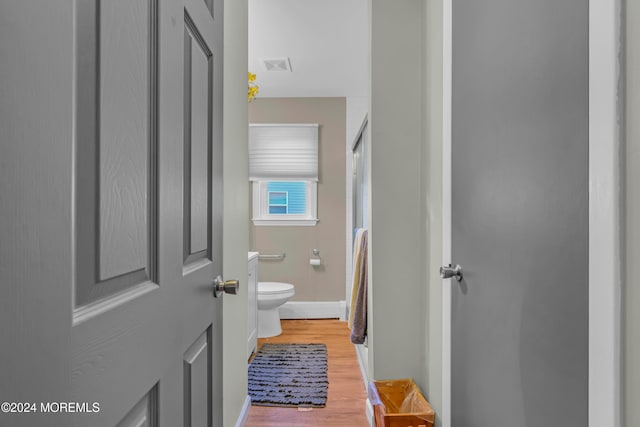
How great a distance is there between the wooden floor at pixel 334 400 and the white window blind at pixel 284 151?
173 cm

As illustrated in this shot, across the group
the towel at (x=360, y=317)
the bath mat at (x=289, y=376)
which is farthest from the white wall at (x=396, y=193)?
the bath mat at (x=289, y=376)

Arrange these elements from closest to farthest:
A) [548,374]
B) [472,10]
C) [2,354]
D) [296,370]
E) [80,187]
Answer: [2,354]
[80,187]
[548,374]
[472,10]
[296,370]

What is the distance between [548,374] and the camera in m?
0.81

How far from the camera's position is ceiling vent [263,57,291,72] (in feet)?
10.7

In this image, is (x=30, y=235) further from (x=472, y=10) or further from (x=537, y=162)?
(x=472, y=10)

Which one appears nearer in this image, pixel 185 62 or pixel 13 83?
pixel 13 83

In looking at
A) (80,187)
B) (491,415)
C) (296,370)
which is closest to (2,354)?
(80,187)

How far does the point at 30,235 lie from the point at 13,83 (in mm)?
137

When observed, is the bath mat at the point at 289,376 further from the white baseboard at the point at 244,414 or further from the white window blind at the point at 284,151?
the white window blind at the point at 284,151

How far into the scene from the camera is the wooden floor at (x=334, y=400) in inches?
81.0

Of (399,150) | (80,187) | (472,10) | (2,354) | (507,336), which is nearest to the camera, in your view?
(2,354)

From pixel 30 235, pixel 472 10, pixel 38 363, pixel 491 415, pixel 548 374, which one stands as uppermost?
pixel 472 10

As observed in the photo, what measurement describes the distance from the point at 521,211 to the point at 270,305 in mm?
2783

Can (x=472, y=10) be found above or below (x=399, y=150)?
above
